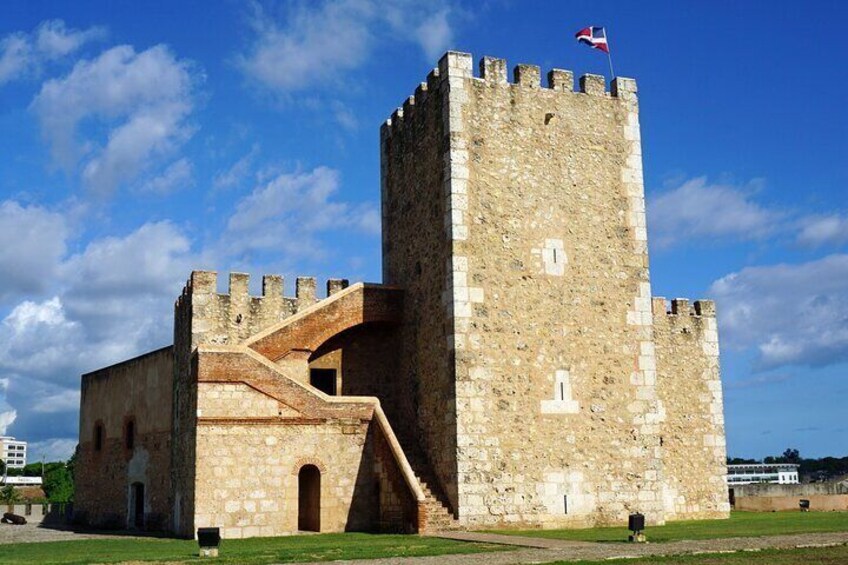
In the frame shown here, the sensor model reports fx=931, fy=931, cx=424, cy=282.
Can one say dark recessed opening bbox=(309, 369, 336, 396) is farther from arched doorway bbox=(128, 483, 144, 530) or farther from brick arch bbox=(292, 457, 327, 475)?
arched doorway bbox=(128, 483, 144, 530)

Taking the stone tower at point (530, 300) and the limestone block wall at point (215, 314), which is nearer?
the stone tower at point (530, 300)

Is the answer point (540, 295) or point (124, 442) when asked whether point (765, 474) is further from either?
point (540, 295)

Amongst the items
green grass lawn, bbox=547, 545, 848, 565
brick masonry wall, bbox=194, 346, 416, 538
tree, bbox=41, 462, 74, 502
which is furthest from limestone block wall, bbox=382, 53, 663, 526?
tree, bbox=41, 462, 74, 502

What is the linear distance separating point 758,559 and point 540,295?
1019 centimetres

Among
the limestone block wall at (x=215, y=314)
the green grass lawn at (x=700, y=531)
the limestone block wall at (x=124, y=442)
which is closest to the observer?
the green grass lawn at (x=700, y=531)

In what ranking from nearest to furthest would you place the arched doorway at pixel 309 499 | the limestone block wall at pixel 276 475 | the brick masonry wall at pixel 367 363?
the limestone block wall at pixel 276 475, the arched doorway at pixel 309 499, the brick masonry wall at pixel 367 363

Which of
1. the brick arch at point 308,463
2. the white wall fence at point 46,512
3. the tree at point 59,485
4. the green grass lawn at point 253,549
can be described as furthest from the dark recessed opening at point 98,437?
the tree at point 59,485

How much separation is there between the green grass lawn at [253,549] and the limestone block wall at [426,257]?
349 cm

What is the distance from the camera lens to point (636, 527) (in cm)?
1670

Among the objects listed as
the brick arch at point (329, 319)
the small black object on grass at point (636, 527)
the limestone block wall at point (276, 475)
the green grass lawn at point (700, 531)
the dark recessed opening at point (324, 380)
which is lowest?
the green grass lawn at point (700, 531)

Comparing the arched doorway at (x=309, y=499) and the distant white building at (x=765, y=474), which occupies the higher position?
the arched doorway at (x=309, y=499)

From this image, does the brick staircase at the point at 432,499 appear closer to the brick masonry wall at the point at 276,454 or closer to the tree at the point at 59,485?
the brick masonry wall at the point at 276,454

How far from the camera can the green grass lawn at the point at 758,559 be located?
12.8 metres

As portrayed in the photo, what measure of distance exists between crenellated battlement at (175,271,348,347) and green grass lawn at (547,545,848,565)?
49.1 feet
